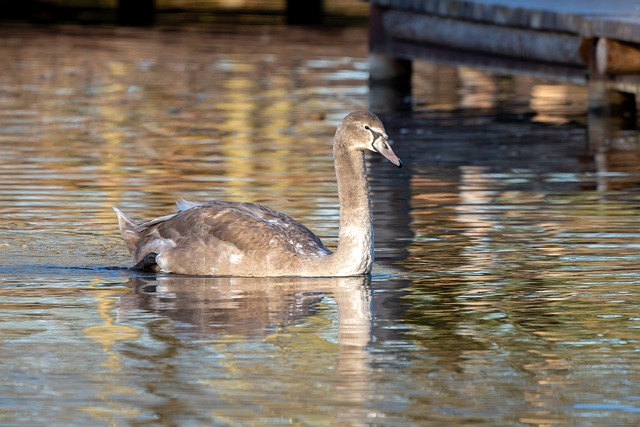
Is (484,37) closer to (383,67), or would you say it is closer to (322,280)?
(383,67)

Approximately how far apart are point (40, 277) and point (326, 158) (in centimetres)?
676

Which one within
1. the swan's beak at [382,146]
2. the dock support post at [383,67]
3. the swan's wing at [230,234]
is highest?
the swan's beak at [382,146]

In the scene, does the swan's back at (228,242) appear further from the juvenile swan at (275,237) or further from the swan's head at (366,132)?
the swan's head at (366,132)

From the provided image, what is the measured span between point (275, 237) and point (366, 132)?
0.89 meters

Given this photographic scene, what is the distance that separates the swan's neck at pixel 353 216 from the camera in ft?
36.5

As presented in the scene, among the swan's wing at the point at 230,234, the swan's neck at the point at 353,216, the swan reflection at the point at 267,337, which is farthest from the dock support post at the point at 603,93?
the swan reflection at the point at 267,337

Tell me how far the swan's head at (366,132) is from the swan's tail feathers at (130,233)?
5.27ft

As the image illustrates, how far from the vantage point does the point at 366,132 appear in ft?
37.3

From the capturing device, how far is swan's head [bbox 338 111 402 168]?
11.3 m

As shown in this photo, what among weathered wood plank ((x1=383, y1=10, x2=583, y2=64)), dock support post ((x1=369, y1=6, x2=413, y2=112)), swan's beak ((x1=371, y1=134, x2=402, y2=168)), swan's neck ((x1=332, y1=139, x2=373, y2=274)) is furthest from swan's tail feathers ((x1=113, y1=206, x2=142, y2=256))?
dock support post ((x1=369, y1=6, x2=413, y2=112))

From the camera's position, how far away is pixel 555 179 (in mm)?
16094

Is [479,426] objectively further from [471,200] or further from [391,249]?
[471,200]

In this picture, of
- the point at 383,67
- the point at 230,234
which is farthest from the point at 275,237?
the point at 383,67

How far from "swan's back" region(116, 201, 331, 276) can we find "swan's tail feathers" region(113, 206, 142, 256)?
0.17m
